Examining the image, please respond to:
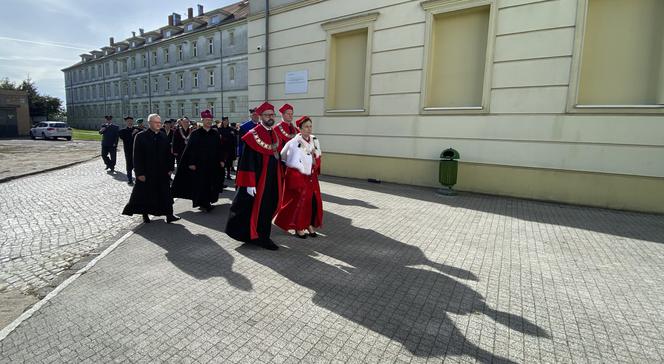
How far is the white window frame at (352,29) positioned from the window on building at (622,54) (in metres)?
5.58

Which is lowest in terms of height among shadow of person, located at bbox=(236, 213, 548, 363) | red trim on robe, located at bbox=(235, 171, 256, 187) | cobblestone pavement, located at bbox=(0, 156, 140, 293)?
cobblestone pavement, located at bbox=(0, 156, 140, 293)

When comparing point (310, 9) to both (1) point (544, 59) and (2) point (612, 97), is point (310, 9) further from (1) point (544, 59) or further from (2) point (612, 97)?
(2) point (612, 97)

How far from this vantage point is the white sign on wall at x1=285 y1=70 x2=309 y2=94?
13070 mm

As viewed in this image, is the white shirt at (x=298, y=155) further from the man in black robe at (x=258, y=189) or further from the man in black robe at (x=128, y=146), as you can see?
the man in black robe at (x=128, y=146)

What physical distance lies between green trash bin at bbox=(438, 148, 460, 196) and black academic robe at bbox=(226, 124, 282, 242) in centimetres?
558

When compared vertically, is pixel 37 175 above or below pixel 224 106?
below

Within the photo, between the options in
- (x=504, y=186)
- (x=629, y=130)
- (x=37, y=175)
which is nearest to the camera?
(x=629, y=130)

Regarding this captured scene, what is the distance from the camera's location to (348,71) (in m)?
12.3

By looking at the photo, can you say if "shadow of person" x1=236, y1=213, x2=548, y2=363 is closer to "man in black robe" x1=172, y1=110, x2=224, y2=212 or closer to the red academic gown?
the red academic gown

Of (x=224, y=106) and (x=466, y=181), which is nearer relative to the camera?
(x=466, y=181)

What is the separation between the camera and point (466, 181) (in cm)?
975

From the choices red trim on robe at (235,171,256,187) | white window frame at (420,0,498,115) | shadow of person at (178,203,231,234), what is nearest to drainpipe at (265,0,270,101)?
white window frame at (420,0,498,115)

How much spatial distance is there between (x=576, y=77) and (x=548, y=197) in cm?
278

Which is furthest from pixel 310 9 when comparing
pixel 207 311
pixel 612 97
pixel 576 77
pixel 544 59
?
pixel 207 311
